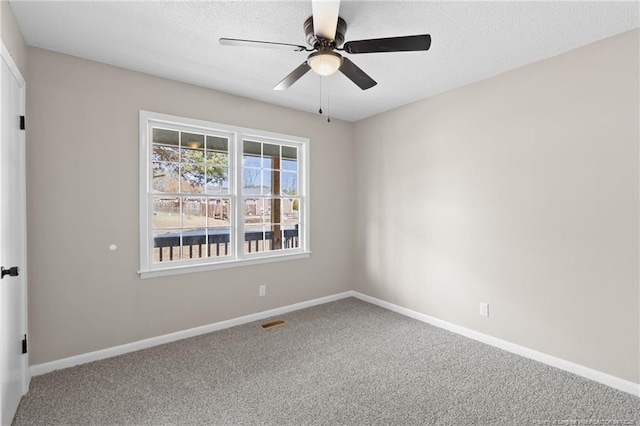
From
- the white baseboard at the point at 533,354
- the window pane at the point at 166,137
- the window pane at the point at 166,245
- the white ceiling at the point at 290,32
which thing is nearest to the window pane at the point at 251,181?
the window pane at the point at 166,137

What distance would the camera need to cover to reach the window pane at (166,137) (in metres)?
3.22

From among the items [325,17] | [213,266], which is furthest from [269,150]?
[325,17]

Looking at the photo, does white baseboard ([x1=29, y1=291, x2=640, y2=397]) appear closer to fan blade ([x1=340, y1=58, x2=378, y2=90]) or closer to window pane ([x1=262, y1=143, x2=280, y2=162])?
window pane ([x1=262, y1=143, x2=280, y2=162])

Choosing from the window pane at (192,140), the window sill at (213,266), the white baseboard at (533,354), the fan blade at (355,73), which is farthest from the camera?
the window pane at (192,140)

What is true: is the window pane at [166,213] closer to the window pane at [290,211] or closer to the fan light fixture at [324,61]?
the window pane at [290,211]

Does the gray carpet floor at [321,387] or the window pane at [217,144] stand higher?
the window pane at [217,144]

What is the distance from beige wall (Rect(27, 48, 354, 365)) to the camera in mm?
2582

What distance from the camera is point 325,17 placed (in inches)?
71.3

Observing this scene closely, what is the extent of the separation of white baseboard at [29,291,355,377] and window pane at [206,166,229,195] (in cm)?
147

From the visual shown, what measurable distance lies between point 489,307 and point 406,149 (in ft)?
6.58

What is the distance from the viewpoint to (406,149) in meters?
3.97

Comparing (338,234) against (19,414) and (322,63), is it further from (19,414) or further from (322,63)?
(19,414)

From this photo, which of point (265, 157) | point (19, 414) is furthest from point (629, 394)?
point (19, 414)

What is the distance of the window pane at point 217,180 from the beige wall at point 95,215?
0.56 m
